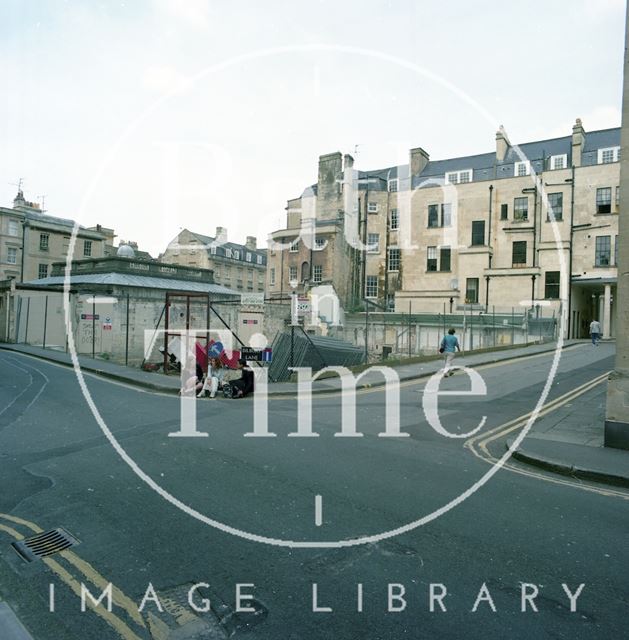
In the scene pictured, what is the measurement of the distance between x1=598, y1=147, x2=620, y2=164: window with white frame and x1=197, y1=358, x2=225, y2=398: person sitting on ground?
128 feet

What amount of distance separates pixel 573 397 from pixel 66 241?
200ft

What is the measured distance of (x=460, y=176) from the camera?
4719 cm

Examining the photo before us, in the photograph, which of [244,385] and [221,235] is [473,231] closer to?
[244,385]

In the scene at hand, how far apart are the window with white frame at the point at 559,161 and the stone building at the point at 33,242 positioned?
5095 cm

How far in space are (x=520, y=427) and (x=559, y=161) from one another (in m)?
40.2

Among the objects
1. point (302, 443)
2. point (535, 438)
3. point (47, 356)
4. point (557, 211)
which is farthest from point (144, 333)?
point (557, 211)

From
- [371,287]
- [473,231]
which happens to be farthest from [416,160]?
[371,287]

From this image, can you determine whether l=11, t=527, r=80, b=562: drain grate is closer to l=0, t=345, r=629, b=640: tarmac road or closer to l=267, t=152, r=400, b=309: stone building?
l=0, t=345, r=629, b=640: tarmac road

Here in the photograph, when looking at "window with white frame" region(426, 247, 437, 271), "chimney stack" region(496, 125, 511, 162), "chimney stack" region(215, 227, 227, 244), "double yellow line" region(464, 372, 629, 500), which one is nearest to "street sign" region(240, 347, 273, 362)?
"double yellow line" region(464, 372, 629, 500)

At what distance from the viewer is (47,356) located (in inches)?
931

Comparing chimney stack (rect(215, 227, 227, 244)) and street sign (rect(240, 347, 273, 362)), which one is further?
chimney stack (rect(215, 227, 227, 244))

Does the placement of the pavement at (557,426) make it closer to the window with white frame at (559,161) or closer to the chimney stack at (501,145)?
the window with white frame at (559,161)

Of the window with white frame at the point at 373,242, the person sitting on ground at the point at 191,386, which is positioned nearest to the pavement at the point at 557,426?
the person sitting on ground at the point at 191,386

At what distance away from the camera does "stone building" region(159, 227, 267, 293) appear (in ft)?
233
